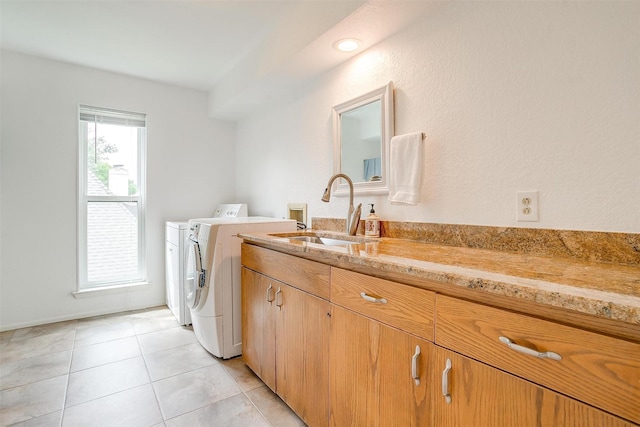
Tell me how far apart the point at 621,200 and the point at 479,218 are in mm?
464

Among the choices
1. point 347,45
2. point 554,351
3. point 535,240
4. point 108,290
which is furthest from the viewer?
point 108,290

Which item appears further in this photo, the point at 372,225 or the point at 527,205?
the point at 372,225

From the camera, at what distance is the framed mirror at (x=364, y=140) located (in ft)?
5.88

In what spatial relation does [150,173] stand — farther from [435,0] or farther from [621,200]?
[621,200]

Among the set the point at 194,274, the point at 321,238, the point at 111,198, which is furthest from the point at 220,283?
the point at 111,198

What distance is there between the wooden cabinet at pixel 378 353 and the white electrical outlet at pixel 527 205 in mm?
652

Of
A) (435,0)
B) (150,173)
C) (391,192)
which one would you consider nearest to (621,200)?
(391,192)

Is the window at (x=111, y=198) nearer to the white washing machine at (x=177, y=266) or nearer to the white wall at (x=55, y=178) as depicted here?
the white wall at (x=55, y=178)

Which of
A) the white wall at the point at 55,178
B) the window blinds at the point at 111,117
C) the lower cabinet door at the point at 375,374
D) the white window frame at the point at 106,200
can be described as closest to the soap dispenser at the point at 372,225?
the lower cabinet door at the point at 375,374

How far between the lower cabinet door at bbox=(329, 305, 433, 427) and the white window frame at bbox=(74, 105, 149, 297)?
2.68 m

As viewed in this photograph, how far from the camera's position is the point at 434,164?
156 cm

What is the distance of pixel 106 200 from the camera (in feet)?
9.78

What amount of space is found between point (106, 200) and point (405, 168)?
285cm

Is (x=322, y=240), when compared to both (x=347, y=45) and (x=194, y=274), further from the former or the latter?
(x=347, y=45)
